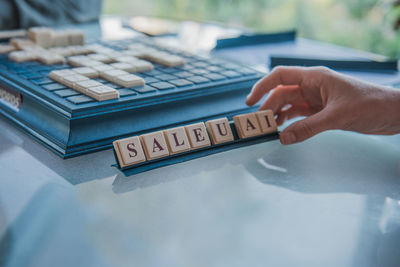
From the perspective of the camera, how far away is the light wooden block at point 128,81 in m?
0.94

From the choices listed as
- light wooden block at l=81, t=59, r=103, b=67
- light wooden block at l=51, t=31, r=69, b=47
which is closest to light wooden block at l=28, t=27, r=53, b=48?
light wooden block at l=51, t=31, r=69, b=47

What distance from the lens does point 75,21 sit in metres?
1.90

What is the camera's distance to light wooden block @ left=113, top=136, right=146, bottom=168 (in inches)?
29.9

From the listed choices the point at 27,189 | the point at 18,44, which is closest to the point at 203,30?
the point at 18,44

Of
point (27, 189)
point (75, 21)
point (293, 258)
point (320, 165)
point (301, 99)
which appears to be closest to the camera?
point (293, 258)

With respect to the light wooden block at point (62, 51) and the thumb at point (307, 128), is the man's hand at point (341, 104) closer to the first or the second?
the thumb at point (307, 128)

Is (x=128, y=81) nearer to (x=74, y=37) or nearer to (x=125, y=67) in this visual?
(x=125, y=67)

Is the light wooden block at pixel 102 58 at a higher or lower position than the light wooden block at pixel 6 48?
higher

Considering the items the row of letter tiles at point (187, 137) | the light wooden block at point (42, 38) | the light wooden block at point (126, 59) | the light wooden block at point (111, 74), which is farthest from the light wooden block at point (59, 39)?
the row of letter tiles at point (187, 137)

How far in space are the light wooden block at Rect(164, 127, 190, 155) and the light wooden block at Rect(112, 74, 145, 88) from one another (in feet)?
0.61

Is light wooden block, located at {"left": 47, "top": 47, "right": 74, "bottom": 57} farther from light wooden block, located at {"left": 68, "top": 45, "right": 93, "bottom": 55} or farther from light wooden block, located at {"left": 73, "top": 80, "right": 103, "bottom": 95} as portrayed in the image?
light wooden block, located at {"left": 73, "top": 80, "right": 103, "bottom": 95}

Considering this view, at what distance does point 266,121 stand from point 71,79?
1.43 feet

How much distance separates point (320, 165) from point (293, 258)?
0.31 metres

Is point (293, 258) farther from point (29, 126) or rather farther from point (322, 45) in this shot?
point (322, 45)
